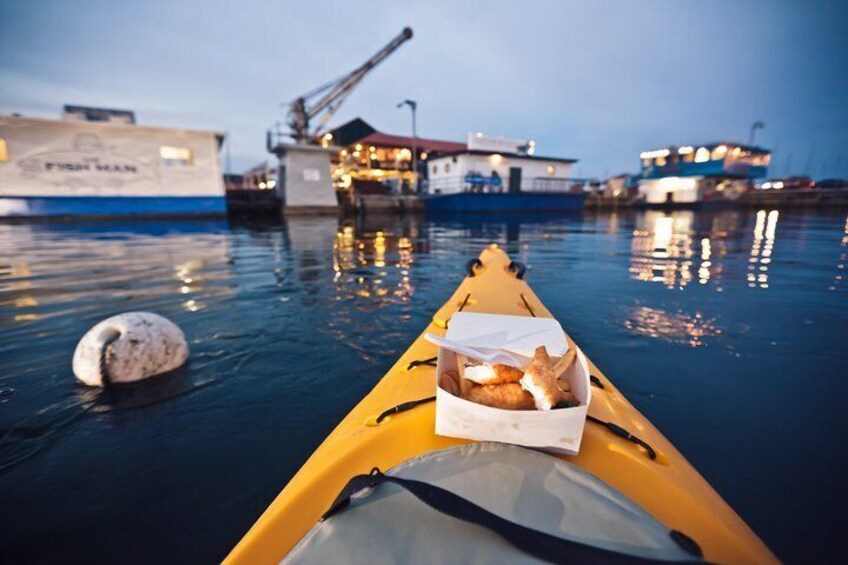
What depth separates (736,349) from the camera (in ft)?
13.3

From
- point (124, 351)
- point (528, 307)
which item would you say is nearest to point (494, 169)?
point (528, 307)

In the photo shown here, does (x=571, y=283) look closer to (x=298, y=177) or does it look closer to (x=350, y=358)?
(x=350, y=358)

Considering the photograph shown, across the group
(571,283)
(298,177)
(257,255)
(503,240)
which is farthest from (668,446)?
(298,177)

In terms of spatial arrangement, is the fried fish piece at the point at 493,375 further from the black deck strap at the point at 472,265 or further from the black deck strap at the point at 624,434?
the black deck strap at the point at 472,265

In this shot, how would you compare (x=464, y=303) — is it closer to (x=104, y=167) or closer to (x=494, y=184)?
(x=104, y=167)

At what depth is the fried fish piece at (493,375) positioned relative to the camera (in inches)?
56.9

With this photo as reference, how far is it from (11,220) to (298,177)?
605 inches

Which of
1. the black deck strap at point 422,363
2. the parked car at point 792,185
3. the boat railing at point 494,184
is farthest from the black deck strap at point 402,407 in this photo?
the parked car at point 792,185

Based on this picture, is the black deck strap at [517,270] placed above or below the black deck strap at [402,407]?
above

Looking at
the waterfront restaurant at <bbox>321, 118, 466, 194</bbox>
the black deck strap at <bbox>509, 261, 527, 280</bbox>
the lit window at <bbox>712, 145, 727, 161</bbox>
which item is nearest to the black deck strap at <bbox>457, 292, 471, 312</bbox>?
the black deck strap at <bbox>509, 261, 527, 280</bbox>

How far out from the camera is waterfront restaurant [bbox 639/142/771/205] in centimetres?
3756

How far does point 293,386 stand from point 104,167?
25587 mm

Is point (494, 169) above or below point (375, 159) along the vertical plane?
below

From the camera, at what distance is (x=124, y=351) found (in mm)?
3127
